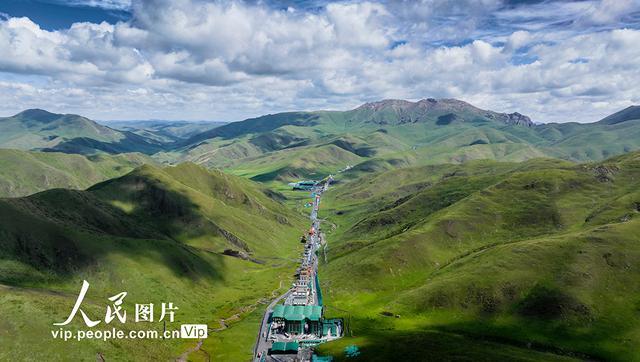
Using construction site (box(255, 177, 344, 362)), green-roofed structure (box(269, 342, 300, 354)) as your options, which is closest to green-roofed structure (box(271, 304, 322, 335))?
construction site (box(255, 177, 344, 362))

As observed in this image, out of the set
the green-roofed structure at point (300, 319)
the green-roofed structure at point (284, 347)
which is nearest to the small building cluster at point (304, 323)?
the green-roofed structure at point (300, 319)

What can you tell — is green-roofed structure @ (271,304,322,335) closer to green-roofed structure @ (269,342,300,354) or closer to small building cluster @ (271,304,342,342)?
small building cluster @ (271,304,342,342)

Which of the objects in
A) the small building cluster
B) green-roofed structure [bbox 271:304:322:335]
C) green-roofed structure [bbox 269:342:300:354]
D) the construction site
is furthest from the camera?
green-roofed structure [bbox 271:304:322:335]

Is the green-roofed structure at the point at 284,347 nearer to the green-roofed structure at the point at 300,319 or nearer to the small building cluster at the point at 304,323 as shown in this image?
the small building cluster at the point at 304,323

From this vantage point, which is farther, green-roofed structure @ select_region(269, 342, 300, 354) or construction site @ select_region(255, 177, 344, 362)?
green-roofed structure @ select_region(269, 342, 300, 354)

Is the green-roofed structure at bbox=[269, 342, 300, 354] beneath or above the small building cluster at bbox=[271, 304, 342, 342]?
beneath

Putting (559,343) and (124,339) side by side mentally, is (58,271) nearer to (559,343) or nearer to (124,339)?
(124,339)

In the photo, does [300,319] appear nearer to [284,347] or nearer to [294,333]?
[294,333]

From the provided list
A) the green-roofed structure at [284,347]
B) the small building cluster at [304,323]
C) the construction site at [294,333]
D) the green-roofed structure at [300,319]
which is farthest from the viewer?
the green-roofed structure at [300,319]
